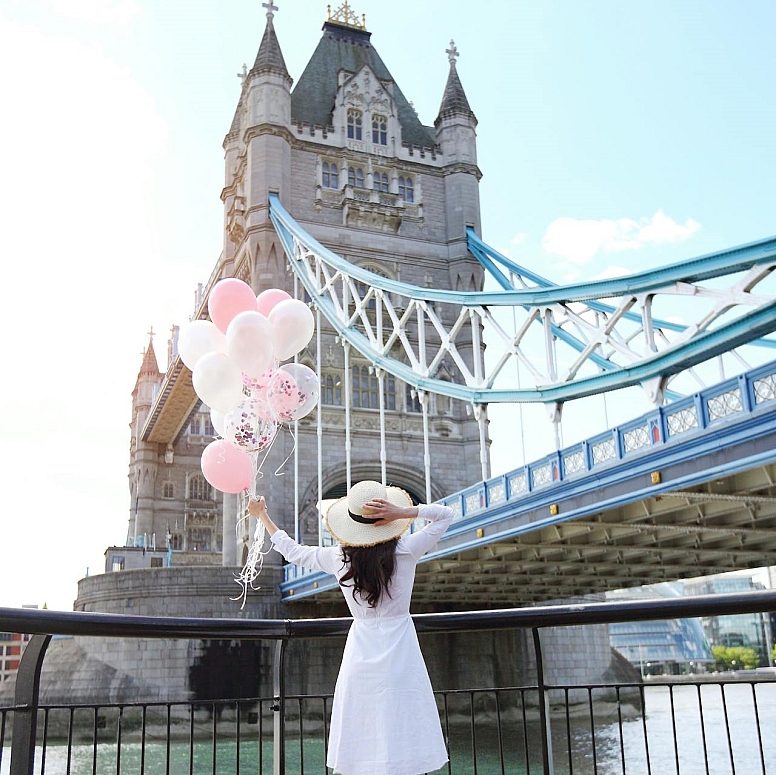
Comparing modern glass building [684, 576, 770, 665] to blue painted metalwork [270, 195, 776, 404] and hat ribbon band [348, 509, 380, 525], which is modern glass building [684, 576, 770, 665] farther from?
hat ribbon band [348, 509, 380, 525]

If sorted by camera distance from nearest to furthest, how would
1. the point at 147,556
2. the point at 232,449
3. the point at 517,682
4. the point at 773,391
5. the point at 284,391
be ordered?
the point at 232,449, the point at 284,391, the point at 773,391, the point at 517,682, the point at 147,556

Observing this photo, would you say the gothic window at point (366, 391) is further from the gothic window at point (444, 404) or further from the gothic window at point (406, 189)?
the gothic window at point (406, 189)

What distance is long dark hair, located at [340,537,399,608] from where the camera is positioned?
332 cm

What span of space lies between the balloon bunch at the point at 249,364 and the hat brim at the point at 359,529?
250 cm

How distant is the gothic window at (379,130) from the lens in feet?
119

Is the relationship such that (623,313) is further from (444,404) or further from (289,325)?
(444,404)

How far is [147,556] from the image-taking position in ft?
139

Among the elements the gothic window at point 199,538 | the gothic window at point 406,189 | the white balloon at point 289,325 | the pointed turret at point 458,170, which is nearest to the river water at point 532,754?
the white balloon at point 289,325

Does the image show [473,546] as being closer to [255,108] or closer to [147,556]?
[255,108]

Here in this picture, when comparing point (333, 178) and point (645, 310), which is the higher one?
point (333, 178)

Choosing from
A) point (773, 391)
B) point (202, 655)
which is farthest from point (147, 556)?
point (773, 391)

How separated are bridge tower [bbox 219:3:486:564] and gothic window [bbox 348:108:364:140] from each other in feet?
0.16

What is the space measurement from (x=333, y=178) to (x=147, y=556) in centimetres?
1899

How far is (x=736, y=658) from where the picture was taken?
87688 mm
